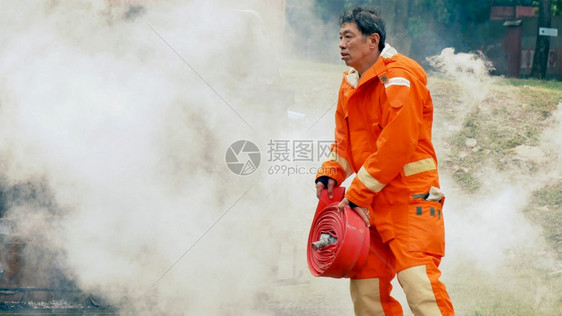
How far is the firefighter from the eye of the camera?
3299 millimetres

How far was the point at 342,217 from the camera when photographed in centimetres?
354

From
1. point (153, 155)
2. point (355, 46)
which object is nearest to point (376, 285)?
point (355, 46)

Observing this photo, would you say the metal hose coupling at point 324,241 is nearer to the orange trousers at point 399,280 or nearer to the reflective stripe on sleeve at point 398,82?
the orange trousers at point 399,280

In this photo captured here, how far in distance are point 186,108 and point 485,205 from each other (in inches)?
123

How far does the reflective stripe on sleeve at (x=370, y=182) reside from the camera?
3.37 metres

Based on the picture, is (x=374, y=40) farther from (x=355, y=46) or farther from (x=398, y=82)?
(x=398, y=82)

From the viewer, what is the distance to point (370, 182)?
3.38 meters

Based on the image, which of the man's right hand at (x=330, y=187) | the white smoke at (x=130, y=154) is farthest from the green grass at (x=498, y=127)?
the man's right hand at (x=330, y=187)

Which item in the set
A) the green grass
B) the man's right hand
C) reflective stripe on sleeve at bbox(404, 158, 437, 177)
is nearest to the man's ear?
reflective stripe on sleeve at bbox(404, 158, 437, 177)

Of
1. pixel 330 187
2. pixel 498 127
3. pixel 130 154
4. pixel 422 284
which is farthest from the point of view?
pixel 498 127

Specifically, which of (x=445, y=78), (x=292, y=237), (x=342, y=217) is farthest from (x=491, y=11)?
(x=342, y=217)

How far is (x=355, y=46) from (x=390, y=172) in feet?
2.06

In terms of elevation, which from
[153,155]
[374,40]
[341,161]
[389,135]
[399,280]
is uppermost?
[374,40]

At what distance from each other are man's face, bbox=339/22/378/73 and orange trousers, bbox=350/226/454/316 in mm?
798
